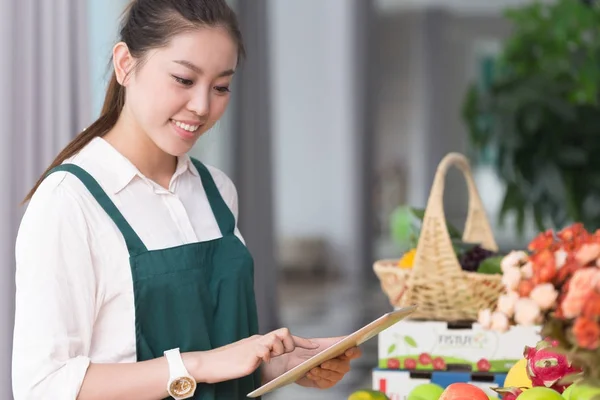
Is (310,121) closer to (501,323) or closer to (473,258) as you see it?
(473,258)

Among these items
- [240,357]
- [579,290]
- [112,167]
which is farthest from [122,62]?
[579,290]

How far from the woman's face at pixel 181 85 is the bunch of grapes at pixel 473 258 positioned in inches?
32.6

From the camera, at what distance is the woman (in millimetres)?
1395

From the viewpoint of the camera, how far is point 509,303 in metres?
1.09

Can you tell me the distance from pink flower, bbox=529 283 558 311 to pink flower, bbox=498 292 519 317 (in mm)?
35

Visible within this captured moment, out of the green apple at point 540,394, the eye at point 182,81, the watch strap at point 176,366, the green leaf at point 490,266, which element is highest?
the eye at point 182,81

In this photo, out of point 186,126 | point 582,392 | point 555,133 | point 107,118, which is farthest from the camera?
point 555,133

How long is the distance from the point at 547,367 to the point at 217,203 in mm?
701

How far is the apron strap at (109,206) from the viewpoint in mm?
1503

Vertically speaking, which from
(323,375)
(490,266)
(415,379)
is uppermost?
(490,266)

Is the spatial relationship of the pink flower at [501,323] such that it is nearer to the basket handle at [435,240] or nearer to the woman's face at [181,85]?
the woman's face at [181,85]

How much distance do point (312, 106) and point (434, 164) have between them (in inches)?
155

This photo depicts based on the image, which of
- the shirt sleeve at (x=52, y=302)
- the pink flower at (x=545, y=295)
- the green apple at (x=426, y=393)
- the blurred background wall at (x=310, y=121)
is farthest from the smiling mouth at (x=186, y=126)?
the pink flower at (x=545, y=295)

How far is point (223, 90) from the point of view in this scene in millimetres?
1585
